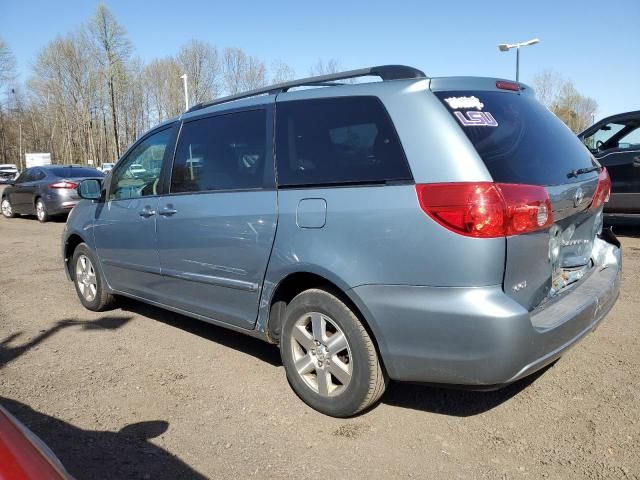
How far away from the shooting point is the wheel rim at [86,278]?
529cm

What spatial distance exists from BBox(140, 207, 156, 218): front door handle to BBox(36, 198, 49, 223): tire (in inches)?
424

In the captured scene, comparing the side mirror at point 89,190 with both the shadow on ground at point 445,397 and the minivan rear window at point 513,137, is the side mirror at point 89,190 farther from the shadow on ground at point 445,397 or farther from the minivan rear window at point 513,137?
the minivan rear window at point 513,137

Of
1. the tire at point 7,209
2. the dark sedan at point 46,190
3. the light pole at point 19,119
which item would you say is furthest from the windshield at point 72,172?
the light pole at point 19,119

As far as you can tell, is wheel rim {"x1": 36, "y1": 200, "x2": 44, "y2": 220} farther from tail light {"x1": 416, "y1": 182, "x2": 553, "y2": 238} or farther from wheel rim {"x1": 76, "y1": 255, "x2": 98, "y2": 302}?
tail light {"x1": 416, "y1": 182, "x2": 553, "y2": 238}

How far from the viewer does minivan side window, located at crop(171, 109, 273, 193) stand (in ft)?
11.4

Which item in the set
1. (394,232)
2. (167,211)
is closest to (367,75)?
(394,232)

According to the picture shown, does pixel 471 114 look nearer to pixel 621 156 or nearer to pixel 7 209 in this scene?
pixel 621 156

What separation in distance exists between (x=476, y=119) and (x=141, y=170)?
3029 mm

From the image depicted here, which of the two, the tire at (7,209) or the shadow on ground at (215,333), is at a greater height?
the tire at (7,209)

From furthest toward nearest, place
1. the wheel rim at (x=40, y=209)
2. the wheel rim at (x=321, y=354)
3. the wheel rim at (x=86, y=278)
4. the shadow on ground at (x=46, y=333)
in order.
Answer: the wheel rim at (x=40, y=209), the wheel rim at (x=86, y=278), the shadow on ground at (x=46, y=333), the wheel rim at (x=321, y=354)

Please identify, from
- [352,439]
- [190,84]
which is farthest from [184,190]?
[190,84]

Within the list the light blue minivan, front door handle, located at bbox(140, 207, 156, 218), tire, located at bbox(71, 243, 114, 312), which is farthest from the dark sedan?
the light blue minivan

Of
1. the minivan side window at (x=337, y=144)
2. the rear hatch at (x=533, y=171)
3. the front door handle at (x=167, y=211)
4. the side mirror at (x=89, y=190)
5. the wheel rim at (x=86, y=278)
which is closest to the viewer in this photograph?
the rear hatch at (x=533, y=171)

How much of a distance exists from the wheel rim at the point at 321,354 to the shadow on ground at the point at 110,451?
33.1 inches
